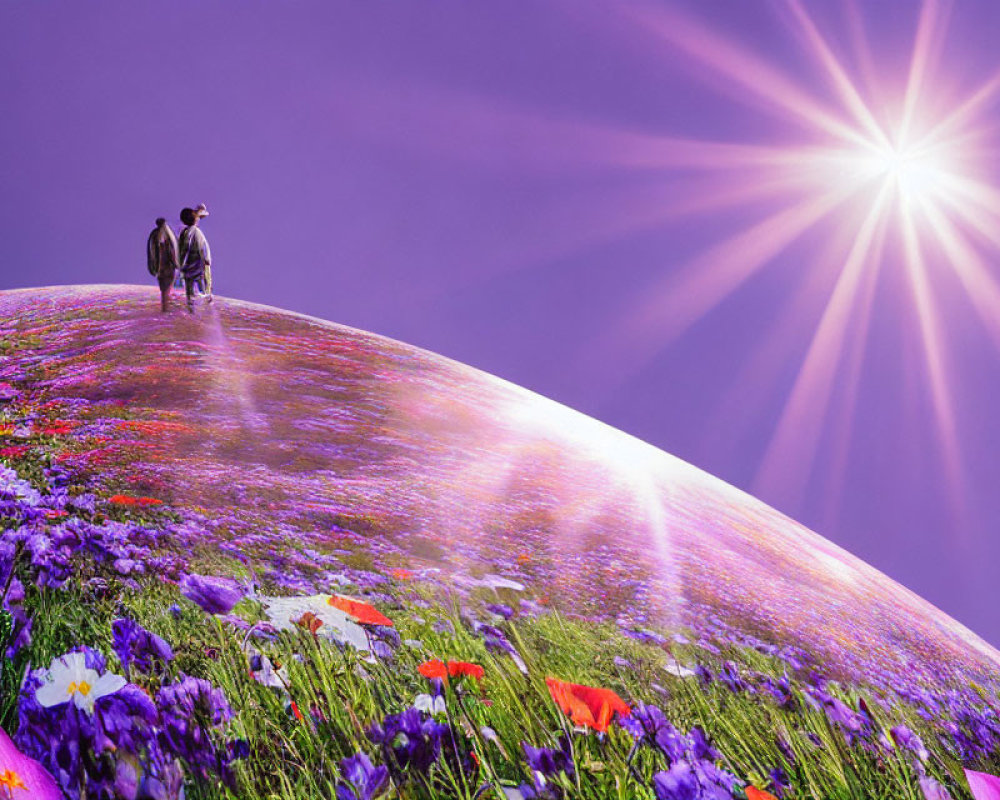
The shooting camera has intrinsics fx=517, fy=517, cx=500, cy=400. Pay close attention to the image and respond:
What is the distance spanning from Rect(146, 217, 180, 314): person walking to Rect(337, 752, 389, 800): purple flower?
11302mm

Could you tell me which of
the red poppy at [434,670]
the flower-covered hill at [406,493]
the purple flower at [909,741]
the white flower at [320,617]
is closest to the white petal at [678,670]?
the flower-covered hill at [406,493]

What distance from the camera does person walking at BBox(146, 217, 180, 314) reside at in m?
10.0

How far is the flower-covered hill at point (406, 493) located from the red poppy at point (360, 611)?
390 mm

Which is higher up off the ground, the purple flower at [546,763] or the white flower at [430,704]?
the purple flower at [546,763]

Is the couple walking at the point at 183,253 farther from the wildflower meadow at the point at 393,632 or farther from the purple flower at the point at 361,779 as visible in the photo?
the purple flower at the point at 361,779

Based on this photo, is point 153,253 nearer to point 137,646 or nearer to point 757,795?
point 137,646

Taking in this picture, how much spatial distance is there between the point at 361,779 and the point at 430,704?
44cm

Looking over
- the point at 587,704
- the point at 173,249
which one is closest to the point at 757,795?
the point at 587,704

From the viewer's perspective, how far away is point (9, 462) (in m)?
4.08

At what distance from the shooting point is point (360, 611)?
2.61 metres

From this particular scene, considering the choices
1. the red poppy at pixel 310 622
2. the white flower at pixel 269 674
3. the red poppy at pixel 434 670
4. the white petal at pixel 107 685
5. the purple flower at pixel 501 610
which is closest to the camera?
the white petal at pixel 107 685

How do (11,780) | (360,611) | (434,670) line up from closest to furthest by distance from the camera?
(11,780)
(434,670)
(360,611)

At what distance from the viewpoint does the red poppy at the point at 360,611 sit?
2.50m

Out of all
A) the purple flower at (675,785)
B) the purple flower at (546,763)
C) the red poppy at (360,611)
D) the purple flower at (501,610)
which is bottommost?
the purple flower at (501,610)
